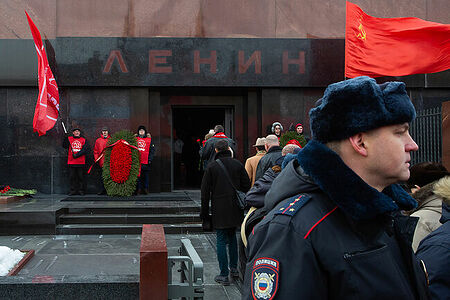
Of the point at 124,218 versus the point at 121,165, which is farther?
the point at 121,165

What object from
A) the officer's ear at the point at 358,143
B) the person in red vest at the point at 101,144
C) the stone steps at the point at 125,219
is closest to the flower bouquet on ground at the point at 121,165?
the person in red vest at the point at 101,144

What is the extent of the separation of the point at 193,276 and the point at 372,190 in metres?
2.53

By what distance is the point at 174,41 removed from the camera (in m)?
13.5

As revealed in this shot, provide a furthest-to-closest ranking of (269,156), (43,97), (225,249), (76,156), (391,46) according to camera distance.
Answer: (76,156)
(43,97)
(391,46)
(269,156)
(225,249)

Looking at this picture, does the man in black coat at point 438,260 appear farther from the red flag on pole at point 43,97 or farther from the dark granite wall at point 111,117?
the dark granite wall at point 111,117

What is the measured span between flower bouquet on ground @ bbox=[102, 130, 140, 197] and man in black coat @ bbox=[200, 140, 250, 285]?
581 centimetres

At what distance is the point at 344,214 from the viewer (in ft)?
4.66

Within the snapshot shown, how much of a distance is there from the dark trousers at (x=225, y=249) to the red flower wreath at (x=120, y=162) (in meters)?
6.10

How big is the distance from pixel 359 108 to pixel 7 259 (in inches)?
218

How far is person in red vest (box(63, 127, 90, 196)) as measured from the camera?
12602 millimetres

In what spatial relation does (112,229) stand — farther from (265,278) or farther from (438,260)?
(265,278)

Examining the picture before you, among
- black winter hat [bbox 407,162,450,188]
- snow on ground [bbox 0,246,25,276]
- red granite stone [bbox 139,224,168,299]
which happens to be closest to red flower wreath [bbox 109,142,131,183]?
snow on ground [bbox 0,246,25,276]

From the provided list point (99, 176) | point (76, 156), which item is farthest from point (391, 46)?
point (99, 176)

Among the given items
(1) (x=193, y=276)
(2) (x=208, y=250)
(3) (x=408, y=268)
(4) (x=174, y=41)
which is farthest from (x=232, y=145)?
(3) (x=408, y=268)
